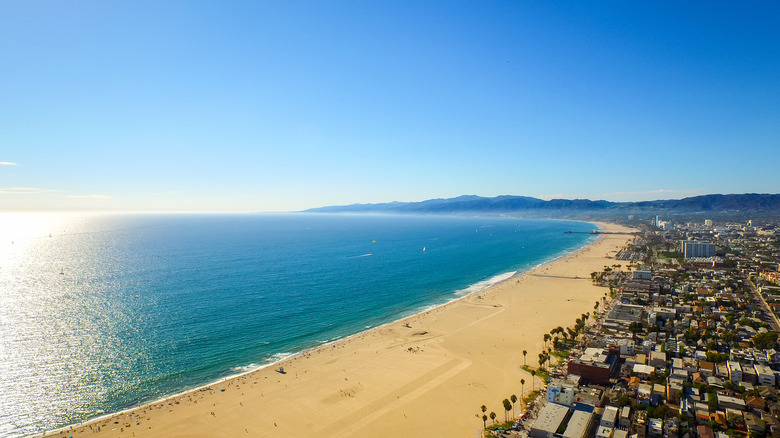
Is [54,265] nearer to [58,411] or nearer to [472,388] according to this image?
[58,411]

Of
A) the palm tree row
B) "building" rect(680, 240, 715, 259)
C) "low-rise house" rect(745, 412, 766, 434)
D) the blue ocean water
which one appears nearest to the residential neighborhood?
"low-rise house" rect(745, 412, 766, 434)

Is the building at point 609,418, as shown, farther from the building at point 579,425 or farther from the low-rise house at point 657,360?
the low-rise house at point 657,360

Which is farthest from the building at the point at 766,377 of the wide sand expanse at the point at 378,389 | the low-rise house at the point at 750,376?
the wide sand expanse at the point at 378,389

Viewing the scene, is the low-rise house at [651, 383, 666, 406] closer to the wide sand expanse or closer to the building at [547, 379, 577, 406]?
the building at [547, 379, 577, 406]

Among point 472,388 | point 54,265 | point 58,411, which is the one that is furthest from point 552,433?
point 54,265

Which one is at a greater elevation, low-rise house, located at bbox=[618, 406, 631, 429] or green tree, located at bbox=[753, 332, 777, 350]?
green tree, located at bbox=[753, 332, 777, 350]

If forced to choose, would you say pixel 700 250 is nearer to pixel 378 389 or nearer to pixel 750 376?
pixel 750 376

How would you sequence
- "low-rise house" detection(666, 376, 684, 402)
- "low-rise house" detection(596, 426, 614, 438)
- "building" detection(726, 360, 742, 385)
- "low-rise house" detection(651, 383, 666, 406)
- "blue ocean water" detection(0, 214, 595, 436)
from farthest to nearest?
"blue ocean water" detection(0, 214, 595, 436) < "building" detection(726, 360, 742, 385) < "low-rise house" detection(666, 376, 684, 402) < "low-rise house" detection(651, 383, 666, 406) < "low-rise house" detection(596, 426, 614, 438)

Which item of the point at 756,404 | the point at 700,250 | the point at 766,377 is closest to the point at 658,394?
the point at 756,404
